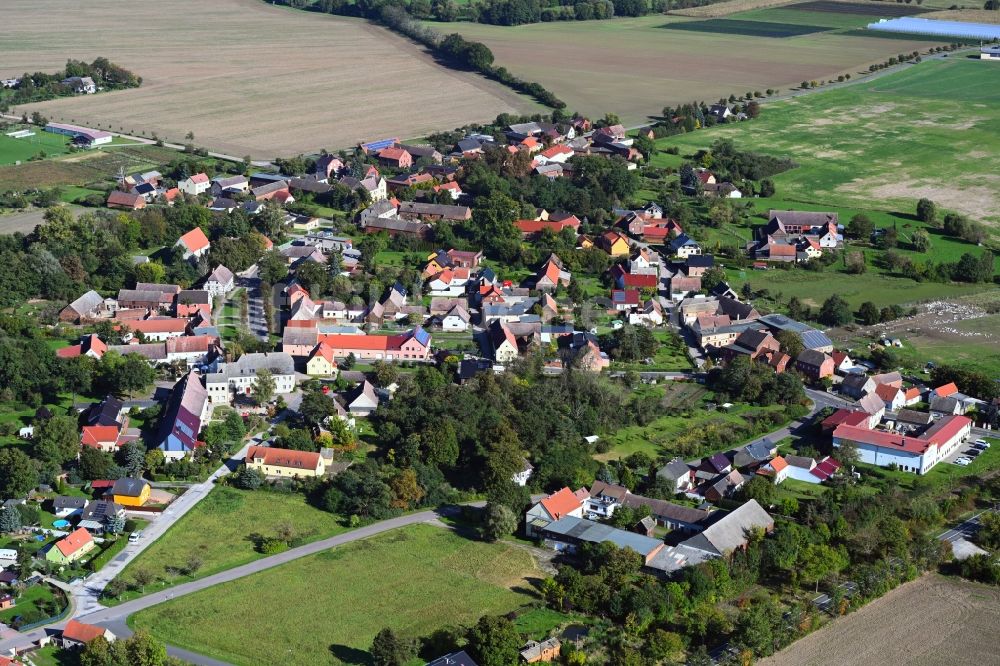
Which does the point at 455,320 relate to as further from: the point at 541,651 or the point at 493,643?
the point at 493,643

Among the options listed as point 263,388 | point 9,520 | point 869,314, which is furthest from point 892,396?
point 9,520

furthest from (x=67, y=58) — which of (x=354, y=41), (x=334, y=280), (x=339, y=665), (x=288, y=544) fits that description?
(x=339, y=665)

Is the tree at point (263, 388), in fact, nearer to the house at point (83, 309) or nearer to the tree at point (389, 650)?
the house at point (83, 309)

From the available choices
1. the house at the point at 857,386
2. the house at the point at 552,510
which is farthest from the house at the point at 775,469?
the house at the point at 857,386

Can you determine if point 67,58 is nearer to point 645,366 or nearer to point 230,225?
point 230,225

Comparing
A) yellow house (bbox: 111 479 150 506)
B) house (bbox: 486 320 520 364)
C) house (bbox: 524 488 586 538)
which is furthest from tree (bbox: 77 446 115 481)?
house (bbox: 486 320 520 364)

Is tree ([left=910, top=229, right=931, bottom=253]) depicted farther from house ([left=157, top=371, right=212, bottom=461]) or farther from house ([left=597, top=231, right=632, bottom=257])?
house ([left=157, top=371, right=212, bottom=461])
